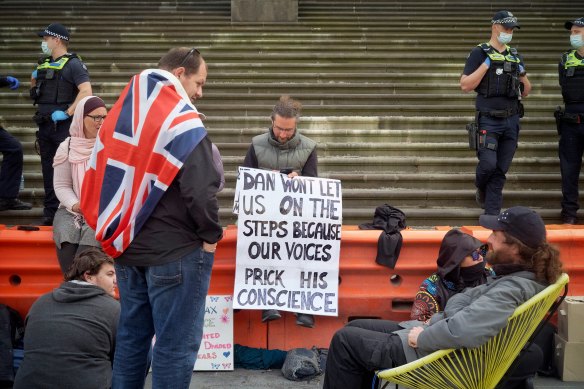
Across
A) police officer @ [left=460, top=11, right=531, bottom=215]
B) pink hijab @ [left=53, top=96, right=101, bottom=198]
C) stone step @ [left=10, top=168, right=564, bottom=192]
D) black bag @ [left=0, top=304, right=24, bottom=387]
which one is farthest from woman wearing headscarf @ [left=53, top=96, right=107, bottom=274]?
police officer @ [left=460, top=11, right=531, bottom=215]

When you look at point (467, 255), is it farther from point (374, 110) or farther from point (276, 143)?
point (374, 110)

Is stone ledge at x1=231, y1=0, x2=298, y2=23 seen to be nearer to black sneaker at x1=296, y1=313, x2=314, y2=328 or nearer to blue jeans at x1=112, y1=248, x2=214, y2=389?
black sneaker at x1=296, y1=313, x2=314, y2=328

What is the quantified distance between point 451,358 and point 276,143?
2383 mm

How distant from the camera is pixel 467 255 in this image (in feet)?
14.4

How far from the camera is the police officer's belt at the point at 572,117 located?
6961 millimetres

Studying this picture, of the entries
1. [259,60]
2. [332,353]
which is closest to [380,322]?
[332,353]

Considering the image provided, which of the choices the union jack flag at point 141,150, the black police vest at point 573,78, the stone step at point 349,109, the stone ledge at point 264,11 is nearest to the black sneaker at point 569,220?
the black police vest at point 573,78

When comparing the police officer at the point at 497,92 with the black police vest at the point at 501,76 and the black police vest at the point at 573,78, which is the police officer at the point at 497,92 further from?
the black police vest at the point at 573,78

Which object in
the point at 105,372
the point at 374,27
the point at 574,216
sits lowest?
the point at 105,372

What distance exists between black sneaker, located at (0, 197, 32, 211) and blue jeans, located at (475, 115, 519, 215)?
4.78 m

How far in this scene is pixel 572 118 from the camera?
275 inches

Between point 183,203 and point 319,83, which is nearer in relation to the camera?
point 183,203

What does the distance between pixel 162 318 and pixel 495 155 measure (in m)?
4.53

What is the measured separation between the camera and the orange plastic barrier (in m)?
4.93
